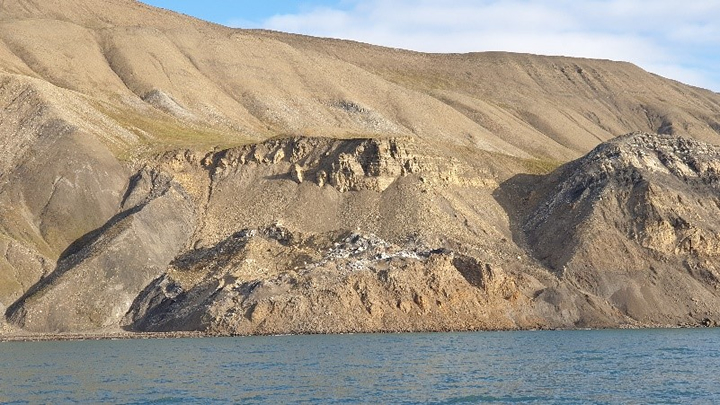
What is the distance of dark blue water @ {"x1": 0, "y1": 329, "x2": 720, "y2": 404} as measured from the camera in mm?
46844

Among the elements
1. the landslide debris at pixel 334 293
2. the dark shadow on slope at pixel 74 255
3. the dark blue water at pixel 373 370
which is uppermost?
the dark shadow on slope at pixel 74 255

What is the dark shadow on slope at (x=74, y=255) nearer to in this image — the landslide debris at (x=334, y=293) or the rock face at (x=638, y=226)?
the landslide debris at (x=334, y=293)

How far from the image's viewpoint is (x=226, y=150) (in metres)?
122

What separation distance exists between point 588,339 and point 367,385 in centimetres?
3391

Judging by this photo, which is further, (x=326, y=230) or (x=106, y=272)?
(x=326, y=230)

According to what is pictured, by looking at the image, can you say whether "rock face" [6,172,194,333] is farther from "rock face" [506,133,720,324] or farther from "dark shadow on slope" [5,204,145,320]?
"rock face" [506,133,720,324]

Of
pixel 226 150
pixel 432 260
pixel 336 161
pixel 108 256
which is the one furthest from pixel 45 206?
pixel 432 260

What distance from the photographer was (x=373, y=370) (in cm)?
5684

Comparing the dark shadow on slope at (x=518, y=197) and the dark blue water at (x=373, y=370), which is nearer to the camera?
the dark blue water at (x=373, y=370)

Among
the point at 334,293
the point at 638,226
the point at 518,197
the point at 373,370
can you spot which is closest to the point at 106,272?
the point at 334,293

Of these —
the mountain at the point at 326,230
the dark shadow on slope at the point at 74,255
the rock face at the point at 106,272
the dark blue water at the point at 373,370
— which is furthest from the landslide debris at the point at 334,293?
the dark shadow on slope at the point at 74,255

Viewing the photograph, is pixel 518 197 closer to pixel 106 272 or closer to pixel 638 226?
pixel 638 226

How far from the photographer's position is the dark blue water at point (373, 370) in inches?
1844

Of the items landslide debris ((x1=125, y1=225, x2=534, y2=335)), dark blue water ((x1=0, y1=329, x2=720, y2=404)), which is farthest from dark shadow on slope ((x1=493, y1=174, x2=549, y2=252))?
dark blue water ((x1=0, y1=329, x2=720, y2=404))
